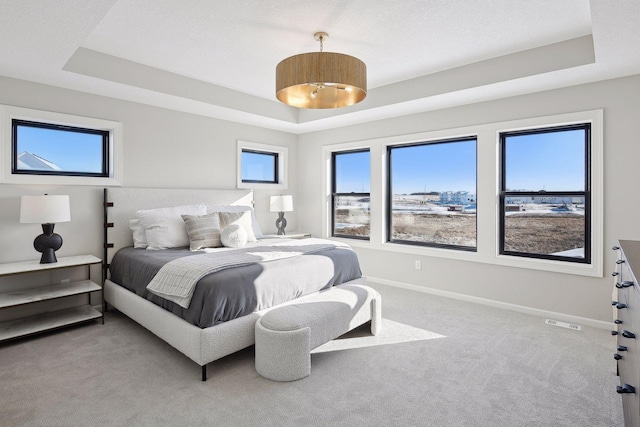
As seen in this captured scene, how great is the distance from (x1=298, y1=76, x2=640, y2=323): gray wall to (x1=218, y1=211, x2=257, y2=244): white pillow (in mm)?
1917

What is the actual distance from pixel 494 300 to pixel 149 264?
3.69 meters

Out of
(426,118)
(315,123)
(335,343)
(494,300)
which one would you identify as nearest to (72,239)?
(335,343)

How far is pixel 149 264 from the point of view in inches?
123

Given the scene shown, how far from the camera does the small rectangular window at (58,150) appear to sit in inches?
136

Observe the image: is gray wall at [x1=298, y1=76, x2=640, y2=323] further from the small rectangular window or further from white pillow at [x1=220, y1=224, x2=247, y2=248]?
the small rectangular window

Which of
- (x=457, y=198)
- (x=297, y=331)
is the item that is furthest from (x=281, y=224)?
(x=297, y=331)

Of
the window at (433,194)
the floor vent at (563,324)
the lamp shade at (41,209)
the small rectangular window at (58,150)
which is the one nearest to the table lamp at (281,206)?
the window at (433,194)

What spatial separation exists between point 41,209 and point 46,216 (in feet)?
0.24

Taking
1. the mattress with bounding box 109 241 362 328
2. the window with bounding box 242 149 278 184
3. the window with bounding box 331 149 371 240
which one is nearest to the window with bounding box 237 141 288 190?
the window with bounding box 242 149 278 184

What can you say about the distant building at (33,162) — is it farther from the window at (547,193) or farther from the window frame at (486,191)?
the window at (547,193)

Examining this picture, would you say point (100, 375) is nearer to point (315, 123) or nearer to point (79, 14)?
point (79, 14)

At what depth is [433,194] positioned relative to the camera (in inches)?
190

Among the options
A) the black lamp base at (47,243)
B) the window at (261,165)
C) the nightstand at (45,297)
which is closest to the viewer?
the nightstand at (45,297)

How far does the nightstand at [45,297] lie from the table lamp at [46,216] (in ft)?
0.45
